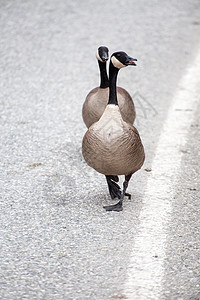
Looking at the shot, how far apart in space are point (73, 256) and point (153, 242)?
1.69 ft

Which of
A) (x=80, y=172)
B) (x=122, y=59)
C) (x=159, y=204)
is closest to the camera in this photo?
(x=122, y=59)

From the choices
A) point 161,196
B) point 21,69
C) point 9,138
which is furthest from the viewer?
point 21,69

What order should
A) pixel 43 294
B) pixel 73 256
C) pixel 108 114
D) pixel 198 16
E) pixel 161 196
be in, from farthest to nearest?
pixel 198 16 → pixel 161 196 → pixel 108 114 → pixel 73 256 → pixel 43 294

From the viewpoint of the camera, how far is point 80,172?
452 cm

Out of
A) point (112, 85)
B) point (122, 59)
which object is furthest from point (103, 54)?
point (122, 59)

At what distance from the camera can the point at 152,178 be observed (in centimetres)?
442

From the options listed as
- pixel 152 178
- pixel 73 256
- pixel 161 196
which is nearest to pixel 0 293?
pixel 73 256

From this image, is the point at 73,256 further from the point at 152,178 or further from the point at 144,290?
the point at 152,178

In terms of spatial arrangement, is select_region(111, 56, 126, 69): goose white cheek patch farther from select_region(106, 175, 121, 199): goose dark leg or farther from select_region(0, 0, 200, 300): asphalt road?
select_region(0, 0, 200, 300): asphalt road

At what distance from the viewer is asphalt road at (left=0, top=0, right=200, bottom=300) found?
9.78ft

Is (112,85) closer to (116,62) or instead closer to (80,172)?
(116,62)

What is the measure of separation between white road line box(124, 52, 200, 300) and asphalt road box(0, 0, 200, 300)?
0.01 m

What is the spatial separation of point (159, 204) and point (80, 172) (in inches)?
33.0

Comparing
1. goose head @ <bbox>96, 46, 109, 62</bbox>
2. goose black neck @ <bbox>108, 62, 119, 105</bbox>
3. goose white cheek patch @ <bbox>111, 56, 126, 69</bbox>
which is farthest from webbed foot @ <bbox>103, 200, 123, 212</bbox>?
goose head @ <bbox>96, 46, 109, 62</bbox>
